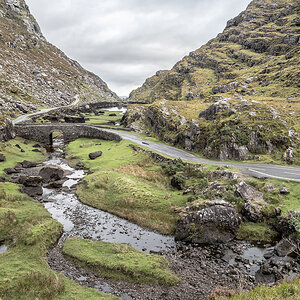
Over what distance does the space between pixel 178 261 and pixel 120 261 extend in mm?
6530

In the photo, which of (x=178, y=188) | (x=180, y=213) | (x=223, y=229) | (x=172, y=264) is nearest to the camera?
(x=172, y=264)

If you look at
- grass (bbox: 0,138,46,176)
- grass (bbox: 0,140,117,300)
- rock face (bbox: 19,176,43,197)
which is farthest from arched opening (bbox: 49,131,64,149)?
grass (bbox: 0,140,117,300)

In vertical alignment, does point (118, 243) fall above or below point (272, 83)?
below

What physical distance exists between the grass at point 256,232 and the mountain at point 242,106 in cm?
2114

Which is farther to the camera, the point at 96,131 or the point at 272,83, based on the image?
the point at 272,83

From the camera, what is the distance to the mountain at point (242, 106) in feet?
166

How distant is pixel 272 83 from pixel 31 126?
105549 mm

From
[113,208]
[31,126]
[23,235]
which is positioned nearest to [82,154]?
[31,126]

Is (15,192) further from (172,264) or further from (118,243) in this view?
(172,264)

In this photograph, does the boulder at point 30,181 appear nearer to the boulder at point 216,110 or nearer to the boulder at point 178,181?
→ the boulder at point 178,181

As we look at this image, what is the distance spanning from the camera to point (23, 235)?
27375 millimetres

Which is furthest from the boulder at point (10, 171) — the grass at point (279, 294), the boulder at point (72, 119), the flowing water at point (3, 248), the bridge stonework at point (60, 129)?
the boulder at point (72, 119)

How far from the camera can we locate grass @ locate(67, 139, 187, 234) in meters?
34.8

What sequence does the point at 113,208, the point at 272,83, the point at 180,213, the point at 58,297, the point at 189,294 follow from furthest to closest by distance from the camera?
1. the point at 272,83
2. the point at 113,208
3. the point at 180,213
4. the point at 189,294
5. the point at 58,297
